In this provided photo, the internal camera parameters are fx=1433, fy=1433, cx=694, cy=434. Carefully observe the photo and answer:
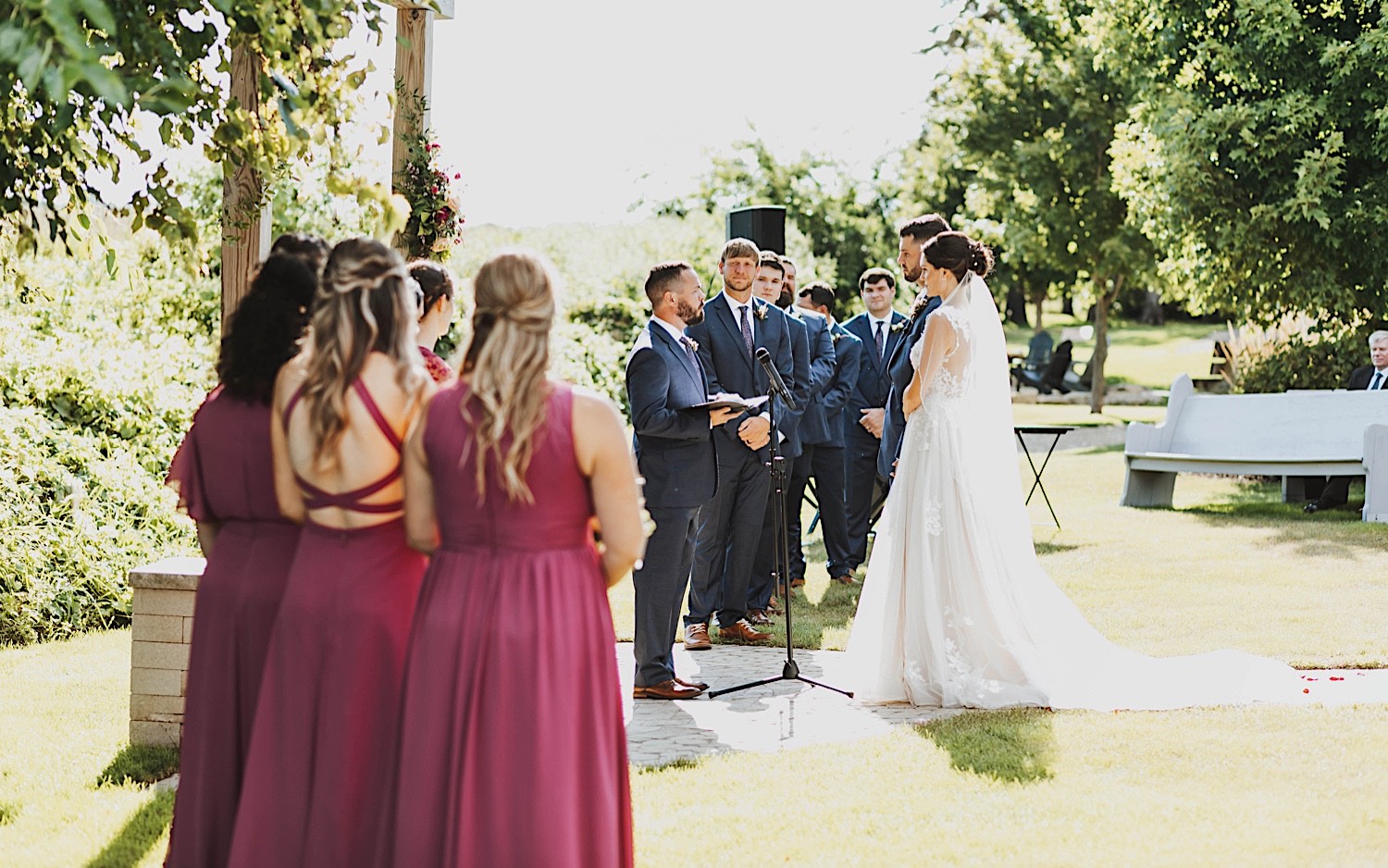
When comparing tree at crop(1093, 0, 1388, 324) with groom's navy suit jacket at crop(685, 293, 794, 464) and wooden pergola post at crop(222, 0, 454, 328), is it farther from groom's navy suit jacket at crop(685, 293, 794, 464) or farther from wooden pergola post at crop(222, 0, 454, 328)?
wooden pergola post at crop(222, 0, 454, 328)

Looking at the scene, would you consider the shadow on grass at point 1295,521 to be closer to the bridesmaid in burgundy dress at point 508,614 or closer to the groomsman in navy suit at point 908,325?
the groomsman in navy suit at point 908,325

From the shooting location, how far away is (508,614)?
353cm

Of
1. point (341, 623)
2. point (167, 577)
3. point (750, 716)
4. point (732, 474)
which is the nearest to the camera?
point (341, 623)

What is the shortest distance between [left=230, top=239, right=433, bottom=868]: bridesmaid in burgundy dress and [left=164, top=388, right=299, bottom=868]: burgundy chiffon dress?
0.79ft

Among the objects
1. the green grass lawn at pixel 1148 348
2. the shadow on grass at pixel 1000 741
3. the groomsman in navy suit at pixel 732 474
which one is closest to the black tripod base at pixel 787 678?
the shadow on grass at pixel 1000 741

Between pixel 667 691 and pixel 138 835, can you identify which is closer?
pixel 138 835

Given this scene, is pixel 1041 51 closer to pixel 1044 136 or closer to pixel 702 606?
pixel 1044 136

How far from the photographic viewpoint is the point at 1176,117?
17.4m

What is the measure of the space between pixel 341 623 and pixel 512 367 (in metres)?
0.81

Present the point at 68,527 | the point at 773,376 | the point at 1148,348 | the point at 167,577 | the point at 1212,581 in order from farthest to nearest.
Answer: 1. the point at 1148,348
2. the point at 1212,581
3. the point at 68,527
4. the point at 773,376
5. the point at 167,577

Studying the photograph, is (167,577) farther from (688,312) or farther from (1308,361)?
(1308,361)

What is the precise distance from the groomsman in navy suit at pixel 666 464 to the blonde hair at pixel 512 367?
335 centimetres

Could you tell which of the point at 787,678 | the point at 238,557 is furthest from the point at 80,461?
the point at 238,557

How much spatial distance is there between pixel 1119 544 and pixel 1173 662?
15.8 ft
